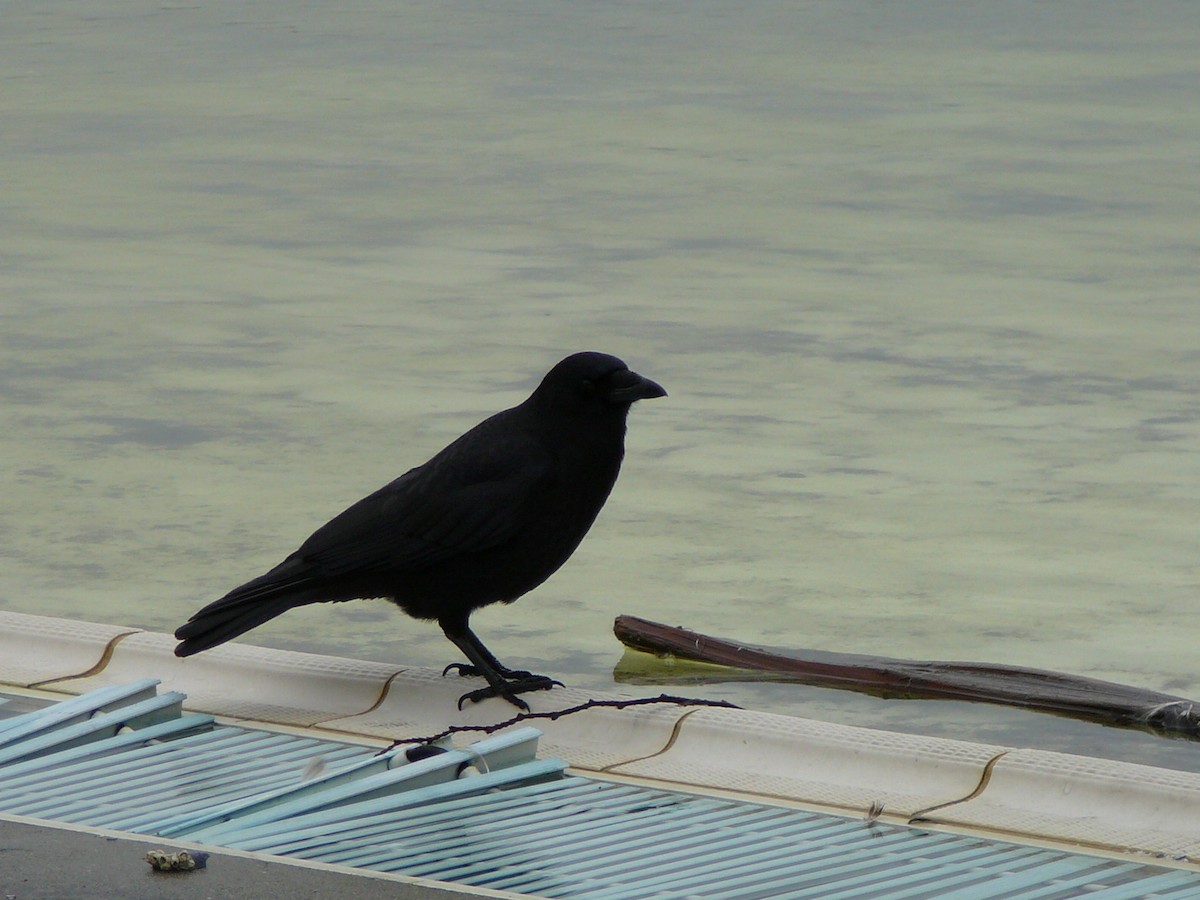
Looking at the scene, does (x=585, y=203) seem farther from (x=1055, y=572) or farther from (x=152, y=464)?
(x=1055, y=572)

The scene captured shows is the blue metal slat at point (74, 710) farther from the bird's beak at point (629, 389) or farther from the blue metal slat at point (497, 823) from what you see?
the bird's beak at point (629, 389)

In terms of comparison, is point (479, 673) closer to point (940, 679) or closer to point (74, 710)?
point (74, 710)

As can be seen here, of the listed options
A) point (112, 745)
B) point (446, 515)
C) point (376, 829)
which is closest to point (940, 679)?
point (446, 515)

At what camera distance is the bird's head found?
3.44 metres

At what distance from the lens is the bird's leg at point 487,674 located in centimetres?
345

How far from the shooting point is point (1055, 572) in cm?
462

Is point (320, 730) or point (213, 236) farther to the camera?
point (213, 236)

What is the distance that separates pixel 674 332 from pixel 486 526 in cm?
343

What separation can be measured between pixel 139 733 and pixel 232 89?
9538 millimetres

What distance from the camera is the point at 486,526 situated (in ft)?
11.2

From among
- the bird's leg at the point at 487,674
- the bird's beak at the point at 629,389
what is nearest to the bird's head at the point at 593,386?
the bird's beak at the point at 629,389

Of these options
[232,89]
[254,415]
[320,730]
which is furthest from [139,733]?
[232,89]

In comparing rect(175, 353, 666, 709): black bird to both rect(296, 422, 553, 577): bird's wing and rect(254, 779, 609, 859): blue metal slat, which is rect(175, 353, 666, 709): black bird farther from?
rect(254, 779, 609, 859): blue metal slat

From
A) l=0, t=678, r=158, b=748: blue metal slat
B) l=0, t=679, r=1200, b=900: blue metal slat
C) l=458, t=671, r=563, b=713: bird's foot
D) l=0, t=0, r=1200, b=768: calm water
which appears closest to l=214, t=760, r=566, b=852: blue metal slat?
l=0, t=679, r=1200, b=900: blue metal slat
